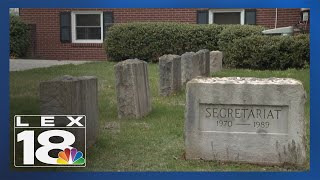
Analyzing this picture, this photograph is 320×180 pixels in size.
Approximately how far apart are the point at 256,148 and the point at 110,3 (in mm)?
1546

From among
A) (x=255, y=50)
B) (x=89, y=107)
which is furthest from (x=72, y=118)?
(x=255, y=50)

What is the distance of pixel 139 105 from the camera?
6.16m

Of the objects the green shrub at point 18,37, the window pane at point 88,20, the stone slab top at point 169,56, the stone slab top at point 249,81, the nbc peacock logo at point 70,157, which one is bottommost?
the nbc peacock logo at point 70,157

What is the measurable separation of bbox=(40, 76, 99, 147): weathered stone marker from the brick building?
0.21m

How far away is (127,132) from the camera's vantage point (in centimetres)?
543

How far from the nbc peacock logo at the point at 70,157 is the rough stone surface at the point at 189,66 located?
155cm

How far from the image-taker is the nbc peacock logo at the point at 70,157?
16.2 feet

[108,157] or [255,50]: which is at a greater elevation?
[255,50]

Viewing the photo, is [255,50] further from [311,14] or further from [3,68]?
[3,68]

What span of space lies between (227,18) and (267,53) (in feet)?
1.50

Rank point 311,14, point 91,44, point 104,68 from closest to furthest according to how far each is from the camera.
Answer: point 311,14 → point 91,44 → point 104,68

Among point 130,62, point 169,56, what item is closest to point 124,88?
point 130,62

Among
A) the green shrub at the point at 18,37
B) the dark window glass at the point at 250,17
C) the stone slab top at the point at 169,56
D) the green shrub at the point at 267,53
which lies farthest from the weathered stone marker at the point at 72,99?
the dark window glass at the point at 250,17

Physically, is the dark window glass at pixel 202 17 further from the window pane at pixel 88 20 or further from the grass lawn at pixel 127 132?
the window pane at pixel 88 20
